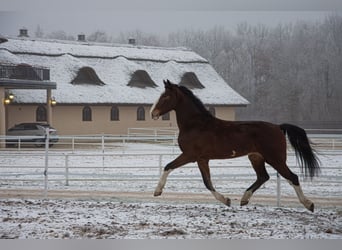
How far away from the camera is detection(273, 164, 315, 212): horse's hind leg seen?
4422 mm

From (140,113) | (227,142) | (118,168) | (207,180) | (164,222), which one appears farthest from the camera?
(118,168)

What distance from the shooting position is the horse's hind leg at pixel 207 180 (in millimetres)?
4551

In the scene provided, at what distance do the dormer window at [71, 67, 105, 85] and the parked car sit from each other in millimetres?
585

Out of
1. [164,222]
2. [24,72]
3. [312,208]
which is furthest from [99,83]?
[312,208]

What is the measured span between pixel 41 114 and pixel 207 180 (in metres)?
1.86

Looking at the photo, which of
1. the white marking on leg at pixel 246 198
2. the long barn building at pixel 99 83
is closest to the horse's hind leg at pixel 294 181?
the white marking on leg at pixel 246 198

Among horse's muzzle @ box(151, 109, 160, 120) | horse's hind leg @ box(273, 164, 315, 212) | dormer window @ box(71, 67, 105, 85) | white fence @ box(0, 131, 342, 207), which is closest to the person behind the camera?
horse's hind leg @ box(273, 164, 315, 212)

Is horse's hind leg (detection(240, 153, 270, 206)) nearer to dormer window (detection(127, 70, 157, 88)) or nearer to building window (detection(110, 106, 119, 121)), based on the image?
dormer window (detection(127, 70, 157, 88))

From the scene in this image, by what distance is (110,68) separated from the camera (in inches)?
195

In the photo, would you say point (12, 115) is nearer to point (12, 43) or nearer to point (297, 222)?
point (12, 43)

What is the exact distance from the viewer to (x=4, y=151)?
4891 mm

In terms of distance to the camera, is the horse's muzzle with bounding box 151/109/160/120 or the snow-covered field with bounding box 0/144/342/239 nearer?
the snow-covered field with bounding box 0/144/342/239

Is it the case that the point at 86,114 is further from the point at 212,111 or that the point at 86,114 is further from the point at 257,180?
the point at 257,180

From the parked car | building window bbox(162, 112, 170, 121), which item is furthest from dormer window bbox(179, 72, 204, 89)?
the parked car
